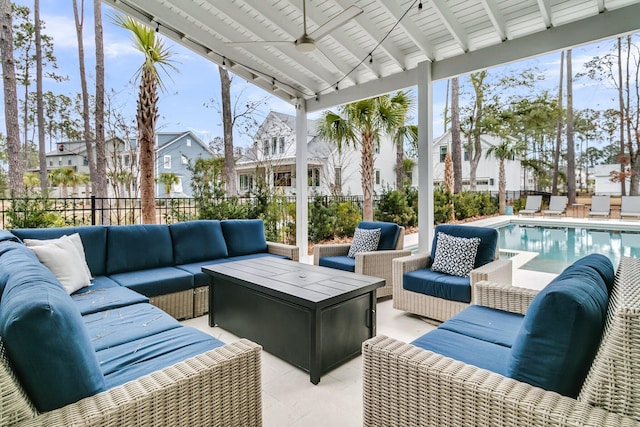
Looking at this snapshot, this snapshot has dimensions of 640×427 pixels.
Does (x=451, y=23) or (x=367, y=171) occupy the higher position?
(x=451, y=23)

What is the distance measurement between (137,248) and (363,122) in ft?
15.4

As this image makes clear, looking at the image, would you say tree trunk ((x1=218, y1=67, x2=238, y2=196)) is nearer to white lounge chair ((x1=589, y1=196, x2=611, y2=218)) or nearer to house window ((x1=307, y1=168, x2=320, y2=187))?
house window ((x1=307, y1=168, x2=320, y2=187))

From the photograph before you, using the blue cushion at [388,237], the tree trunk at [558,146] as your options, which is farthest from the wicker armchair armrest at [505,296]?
the tree trunk at [558,146]

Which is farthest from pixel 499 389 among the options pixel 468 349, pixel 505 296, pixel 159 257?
pixel 159 257

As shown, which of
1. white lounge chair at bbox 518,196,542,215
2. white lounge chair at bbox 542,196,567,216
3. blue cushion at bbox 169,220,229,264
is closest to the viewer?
blue cushion at bbox 169,220,229,264

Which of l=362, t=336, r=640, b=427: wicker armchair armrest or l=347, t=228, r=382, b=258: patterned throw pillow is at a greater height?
l=347, t=228, r=382, b=258: patterned throw pillow

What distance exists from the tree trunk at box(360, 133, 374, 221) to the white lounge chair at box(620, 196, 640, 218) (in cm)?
Result: 436

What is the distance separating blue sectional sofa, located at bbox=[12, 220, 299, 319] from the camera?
3.22m

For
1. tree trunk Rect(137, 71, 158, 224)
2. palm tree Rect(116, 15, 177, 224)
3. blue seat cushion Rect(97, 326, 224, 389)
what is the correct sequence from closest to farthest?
blue seat cushion Rect(97, 326, 224, 389), palm tree Rect(116, 15, 177, 224), tree trunk Rect(137, 71, 158, 224)

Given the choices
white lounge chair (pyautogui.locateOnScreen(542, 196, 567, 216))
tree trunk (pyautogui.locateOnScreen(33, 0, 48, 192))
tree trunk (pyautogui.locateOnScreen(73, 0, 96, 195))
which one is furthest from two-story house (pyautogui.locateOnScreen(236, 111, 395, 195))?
tree trunk (pyautogui.locateOnScreen(33, 0, 48, 192))

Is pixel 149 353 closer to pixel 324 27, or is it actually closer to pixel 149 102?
pixel 324 27

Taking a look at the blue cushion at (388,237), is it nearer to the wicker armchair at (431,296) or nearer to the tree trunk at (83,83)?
the wicker armchair at (431,296)

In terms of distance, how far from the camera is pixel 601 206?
6258mm

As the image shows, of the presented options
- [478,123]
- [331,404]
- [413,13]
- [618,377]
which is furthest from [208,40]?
[478,123]
